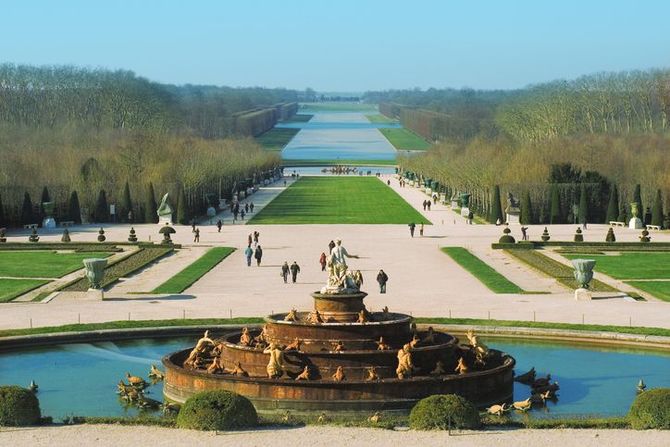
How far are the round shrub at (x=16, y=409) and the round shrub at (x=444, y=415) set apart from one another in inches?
285

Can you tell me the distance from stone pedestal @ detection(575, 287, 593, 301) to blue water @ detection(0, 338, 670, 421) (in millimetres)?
9692

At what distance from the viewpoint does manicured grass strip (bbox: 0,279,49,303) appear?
50606 mm

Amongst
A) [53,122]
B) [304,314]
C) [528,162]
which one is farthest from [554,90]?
[304,314]

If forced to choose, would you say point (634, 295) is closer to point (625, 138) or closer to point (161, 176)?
point (161, 176)

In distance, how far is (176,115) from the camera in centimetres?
18462

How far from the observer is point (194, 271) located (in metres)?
59.6

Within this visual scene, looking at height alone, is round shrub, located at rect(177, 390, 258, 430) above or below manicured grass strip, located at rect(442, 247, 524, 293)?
above

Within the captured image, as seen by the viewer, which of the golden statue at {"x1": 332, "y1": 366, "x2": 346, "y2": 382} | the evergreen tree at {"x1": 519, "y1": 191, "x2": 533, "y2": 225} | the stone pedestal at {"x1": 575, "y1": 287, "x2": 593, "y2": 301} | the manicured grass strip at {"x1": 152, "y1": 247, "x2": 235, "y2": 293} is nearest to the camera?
the golden statue at {"x1": 332, "y1": 366, "x2": 346, "y2": 382}

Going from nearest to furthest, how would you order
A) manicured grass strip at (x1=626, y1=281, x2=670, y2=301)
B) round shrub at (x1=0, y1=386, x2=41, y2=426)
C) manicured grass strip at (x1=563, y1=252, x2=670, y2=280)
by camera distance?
round shrub at (x1=0, y1=386, x2=41, y2=426)
manicured grass strip at (x1=626, y1=281, x2=670, y2=301)
manicured grass strip at (x1=563, y1=252, x2=670, y2=280)

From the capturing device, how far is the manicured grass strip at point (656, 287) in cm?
5153

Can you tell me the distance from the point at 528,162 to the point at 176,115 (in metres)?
89.3

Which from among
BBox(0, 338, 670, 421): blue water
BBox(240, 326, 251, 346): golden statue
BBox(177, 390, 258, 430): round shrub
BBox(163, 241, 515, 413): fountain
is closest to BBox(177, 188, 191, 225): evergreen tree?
BBox(0, 338, 670, 421): blue water

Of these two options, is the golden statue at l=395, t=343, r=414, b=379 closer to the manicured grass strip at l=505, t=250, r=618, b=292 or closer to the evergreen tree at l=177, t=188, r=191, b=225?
the manicured grass strip at l=505, t=250, r=618, b=292

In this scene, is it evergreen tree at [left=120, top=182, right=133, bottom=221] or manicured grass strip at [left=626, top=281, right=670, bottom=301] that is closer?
manicured grass strip at [left=626, top=281, right=670, bottom=301]
